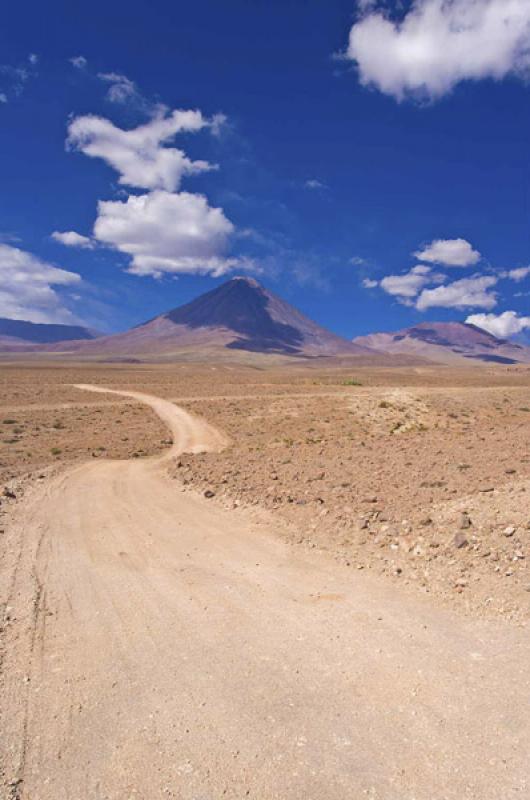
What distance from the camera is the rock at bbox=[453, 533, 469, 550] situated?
8.23m

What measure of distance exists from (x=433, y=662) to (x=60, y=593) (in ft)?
18.5

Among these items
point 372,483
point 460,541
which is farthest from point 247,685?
point 372,483

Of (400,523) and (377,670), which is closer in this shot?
(377,670)

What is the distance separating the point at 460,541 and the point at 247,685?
4828mm

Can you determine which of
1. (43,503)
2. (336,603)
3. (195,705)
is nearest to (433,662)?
(336,603)

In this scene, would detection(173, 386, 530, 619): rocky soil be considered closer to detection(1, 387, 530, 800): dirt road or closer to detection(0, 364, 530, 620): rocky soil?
detection(0, 364, 530, 620): rocky soil

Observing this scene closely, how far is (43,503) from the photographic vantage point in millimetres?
12469

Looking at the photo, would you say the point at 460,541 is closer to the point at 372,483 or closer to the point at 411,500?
the point at 411,500

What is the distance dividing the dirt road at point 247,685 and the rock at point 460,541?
1715 millimetres

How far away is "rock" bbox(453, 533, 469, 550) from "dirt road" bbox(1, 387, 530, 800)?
67.5 inches

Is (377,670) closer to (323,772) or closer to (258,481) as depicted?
(323,772)

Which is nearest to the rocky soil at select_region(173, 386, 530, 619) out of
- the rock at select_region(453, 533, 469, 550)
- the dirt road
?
the rock at select_region(453, 533, 469, 550)

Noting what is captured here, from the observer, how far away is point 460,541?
830cm

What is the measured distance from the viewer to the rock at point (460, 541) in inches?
324
